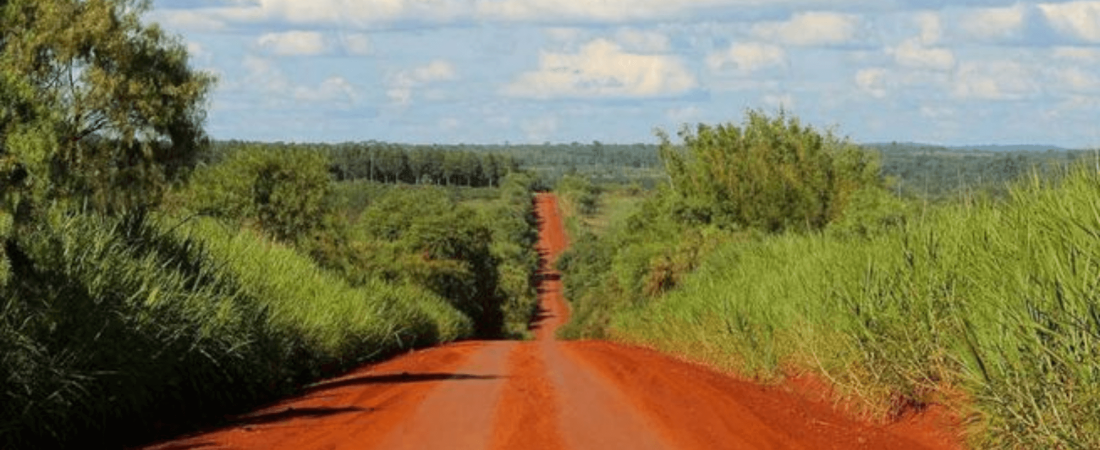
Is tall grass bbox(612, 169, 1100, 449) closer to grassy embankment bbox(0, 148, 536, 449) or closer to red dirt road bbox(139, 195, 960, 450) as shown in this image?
red dirt road bbox(139, 195, 960, 450)

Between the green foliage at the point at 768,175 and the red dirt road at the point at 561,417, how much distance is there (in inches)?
1019

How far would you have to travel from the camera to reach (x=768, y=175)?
46938 mm

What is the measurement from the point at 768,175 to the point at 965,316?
35520mm

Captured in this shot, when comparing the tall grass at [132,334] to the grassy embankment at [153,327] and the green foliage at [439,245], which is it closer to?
the grassy embankment at [153,327]

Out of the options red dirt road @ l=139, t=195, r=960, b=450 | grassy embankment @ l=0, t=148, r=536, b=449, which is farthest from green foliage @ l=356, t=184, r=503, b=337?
red dirt road @ l=139, t=195, r=960, b=450

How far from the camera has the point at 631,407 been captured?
14922 mm

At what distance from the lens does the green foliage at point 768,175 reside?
46000 millimetres

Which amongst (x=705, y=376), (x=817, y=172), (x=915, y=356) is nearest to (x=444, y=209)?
(x=817, y=172)

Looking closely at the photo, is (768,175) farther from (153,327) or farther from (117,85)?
(153,327)

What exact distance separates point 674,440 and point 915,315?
114 inches

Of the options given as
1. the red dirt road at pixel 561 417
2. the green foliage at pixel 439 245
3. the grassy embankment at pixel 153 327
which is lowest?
the green foliage at pixel 439 245

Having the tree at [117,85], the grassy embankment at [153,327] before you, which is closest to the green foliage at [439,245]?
the tree at [117,85]

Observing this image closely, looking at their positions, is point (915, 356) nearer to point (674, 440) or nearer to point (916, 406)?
point (916, 406)

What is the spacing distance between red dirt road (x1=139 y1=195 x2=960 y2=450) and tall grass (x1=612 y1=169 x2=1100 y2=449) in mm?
637
